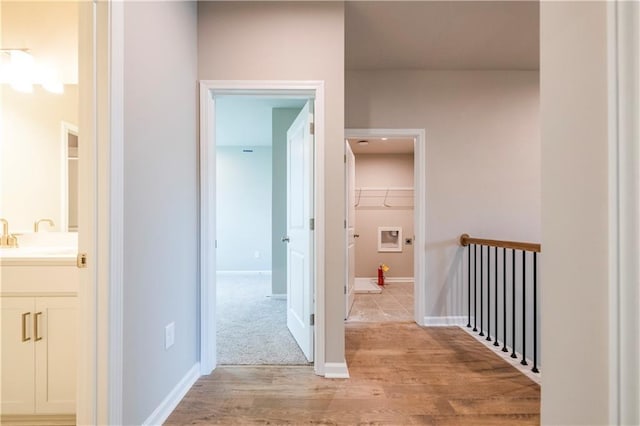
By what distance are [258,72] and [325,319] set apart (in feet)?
5.86

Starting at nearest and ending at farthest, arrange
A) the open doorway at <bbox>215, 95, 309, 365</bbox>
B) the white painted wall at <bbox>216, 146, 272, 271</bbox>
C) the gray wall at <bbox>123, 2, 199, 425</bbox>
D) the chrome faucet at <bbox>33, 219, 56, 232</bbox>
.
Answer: the gray wall at <bbox>123, 2, 199, 425</bbox>, the chrome faucet at <bbox>33, 219, 56, 232</bbox>, the open doorway at <bbox>215, 95, 309, 365</bbox>, the white painted wall at <bbox>216, 146, 272, 271</bbox>

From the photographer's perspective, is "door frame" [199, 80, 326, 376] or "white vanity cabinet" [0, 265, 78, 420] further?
"door frame" [199, 80, 326, 376]

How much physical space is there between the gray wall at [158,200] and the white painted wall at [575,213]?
62.1 inches

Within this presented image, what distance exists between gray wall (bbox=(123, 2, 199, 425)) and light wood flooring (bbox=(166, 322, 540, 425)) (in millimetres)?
315

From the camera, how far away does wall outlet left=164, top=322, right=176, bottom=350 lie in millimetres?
1621

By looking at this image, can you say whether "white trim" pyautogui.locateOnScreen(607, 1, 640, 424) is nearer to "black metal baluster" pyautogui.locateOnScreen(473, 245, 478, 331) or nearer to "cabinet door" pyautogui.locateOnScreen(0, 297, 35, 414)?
"cabinet door" pyautogui.locateOnScreen(0, 297, 35, 414)

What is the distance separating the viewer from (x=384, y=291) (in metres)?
4.67

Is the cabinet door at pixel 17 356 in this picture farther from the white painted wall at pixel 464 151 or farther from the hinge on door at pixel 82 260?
the white painted wall at pixel 464 151

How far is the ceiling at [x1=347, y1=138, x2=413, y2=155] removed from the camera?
475 cm

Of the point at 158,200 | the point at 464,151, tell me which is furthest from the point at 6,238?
the point at 464,151

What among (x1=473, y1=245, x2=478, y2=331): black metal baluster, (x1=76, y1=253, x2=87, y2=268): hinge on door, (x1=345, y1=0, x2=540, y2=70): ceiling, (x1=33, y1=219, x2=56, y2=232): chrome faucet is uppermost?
(x1=345, y1=0, x2=540, y2=70): ceiling

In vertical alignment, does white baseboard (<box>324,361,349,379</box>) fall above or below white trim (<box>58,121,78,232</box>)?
below

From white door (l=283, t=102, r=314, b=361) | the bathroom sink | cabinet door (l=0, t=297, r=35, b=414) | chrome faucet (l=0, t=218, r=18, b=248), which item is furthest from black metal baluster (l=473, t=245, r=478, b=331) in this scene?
chrome faucet (l=0, t=218, r=18, b=248)

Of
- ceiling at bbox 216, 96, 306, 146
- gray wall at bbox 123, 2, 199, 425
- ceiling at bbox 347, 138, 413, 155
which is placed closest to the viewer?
gray wall at bbox 123, 2, 199, 425
